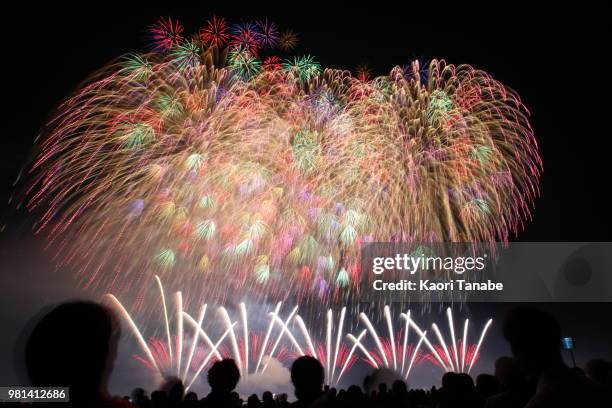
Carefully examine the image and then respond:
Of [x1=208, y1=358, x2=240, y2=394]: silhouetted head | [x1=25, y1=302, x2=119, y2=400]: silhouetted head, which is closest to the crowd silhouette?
[x1=25, y1=302, x2=119, y2=400]: silhouetted head

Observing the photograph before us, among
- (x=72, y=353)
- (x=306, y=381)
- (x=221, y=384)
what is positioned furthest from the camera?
(x=221, y=384)

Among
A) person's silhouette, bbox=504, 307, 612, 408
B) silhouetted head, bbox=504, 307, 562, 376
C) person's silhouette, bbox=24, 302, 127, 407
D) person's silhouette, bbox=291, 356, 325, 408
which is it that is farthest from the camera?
person's silhouette, bbox=291, 356, 325, 408

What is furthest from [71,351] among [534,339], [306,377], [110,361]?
[534,339]

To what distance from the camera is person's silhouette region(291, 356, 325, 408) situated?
182 inches

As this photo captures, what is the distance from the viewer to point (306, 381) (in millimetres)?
4629

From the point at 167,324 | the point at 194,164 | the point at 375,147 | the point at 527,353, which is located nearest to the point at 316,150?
the point at 375,147

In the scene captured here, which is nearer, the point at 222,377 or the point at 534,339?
the point at 534,339

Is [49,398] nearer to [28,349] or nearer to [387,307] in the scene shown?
[28,349]

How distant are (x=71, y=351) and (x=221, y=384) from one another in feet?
9.68

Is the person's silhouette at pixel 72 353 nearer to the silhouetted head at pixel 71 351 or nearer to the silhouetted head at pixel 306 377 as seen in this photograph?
the silhouetted head at pixel 71 351

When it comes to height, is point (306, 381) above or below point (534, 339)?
below

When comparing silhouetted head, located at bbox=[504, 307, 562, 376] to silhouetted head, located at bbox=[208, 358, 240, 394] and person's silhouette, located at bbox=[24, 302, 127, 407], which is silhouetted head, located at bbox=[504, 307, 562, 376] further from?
silhouetted head, located at bbox=[208, 358, 240, 394]

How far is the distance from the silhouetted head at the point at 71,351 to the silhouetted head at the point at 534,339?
2367mm

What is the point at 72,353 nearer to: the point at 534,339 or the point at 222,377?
the point at 534,339
